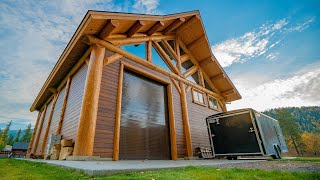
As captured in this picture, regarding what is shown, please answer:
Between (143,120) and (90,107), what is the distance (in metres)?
2.51

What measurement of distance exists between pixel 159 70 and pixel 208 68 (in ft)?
18.3

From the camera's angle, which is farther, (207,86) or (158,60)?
(207,86)

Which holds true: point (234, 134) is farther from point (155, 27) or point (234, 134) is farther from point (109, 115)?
point (155, 27)

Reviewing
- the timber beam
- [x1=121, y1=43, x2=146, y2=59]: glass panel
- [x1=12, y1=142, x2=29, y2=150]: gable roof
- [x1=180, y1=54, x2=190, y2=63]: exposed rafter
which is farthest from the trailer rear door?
[x1=12, y1=142, x2=29, y2=150]: gable roof

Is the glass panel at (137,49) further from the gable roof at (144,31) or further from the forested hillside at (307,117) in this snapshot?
the forested hillside at (307,117)

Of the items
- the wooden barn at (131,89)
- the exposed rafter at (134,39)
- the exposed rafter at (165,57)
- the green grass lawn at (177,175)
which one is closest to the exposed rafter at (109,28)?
the wooden barn at (131,89)

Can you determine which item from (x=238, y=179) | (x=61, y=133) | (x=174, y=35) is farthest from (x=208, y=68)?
(x=238, y=179)

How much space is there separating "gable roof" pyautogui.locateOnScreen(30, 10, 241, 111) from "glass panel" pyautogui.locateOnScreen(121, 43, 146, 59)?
665 millimetres

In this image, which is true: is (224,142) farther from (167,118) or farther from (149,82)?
(149,82)

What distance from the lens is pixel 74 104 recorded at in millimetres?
6293

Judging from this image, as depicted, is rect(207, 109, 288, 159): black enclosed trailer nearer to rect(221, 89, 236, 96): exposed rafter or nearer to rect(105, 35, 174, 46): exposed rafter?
rect(105, 35, 174, 46): exposed rafter

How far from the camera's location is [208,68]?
12188mm

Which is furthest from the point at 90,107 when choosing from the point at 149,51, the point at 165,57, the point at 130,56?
the point at 165,57

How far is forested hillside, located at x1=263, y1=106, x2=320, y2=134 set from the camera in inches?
3823
